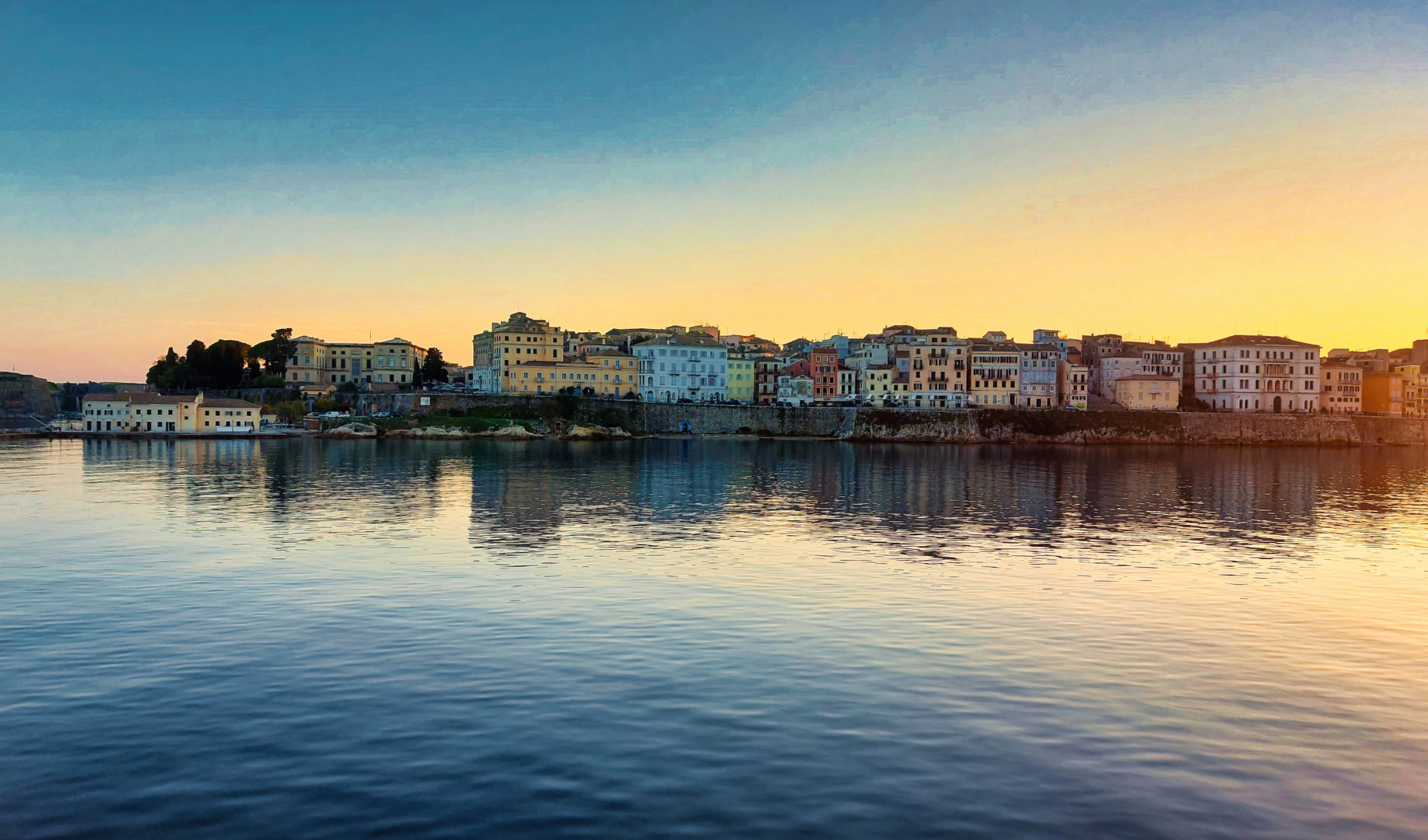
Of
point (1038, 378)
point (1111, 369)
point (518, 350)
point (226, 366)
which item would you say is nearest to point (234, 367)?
point (226, 366)

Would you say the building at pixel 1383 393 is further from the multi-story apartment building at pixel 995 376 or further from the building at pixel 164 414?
the building at pixel 164 414

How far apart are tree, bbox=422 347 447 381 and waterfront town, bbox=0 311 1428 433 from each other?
3150 millimetres

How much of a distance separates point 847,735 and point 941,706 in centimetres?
187

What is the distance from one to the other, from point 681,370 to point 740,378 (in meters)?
8.86

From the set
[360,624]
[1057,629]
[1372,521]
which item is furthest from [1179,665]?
[1372,521]

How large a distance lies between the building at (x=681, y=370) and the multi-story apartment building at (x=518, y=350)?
11.2 m

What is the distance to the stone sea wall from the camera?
106 meters

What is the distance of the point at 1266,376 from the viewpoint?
380 ft

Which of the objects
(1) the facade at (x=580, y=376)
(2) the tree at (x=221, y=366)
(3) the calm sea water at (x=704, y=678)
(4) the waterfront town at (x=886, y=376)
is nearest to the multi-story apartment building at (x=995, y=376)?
(4) the waterfront town at (x=886, y=376)

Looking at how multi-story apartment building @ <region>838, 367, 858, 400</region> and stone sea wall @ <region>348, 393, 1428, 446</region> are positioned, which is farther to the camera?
multi-story apartment building @ <region>838, 367, 858, 400</region>

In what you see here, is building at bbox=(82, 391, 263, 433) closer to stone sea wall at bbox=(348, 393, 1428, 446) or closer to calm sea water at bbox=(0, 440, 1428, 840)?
stone sea wall at bbox=(348, 393, 1428, 446)

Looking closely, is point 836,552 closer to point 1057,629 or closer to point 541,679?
point 1057,629

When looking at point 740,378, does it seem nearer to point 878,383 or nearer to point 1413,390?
point 878,383

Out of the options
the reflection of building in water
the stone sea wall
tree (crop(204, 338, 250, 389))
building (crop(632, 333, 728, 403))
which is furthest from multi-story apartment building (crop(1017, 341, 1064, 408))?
tree (crop(204, 338, 250, 389))
